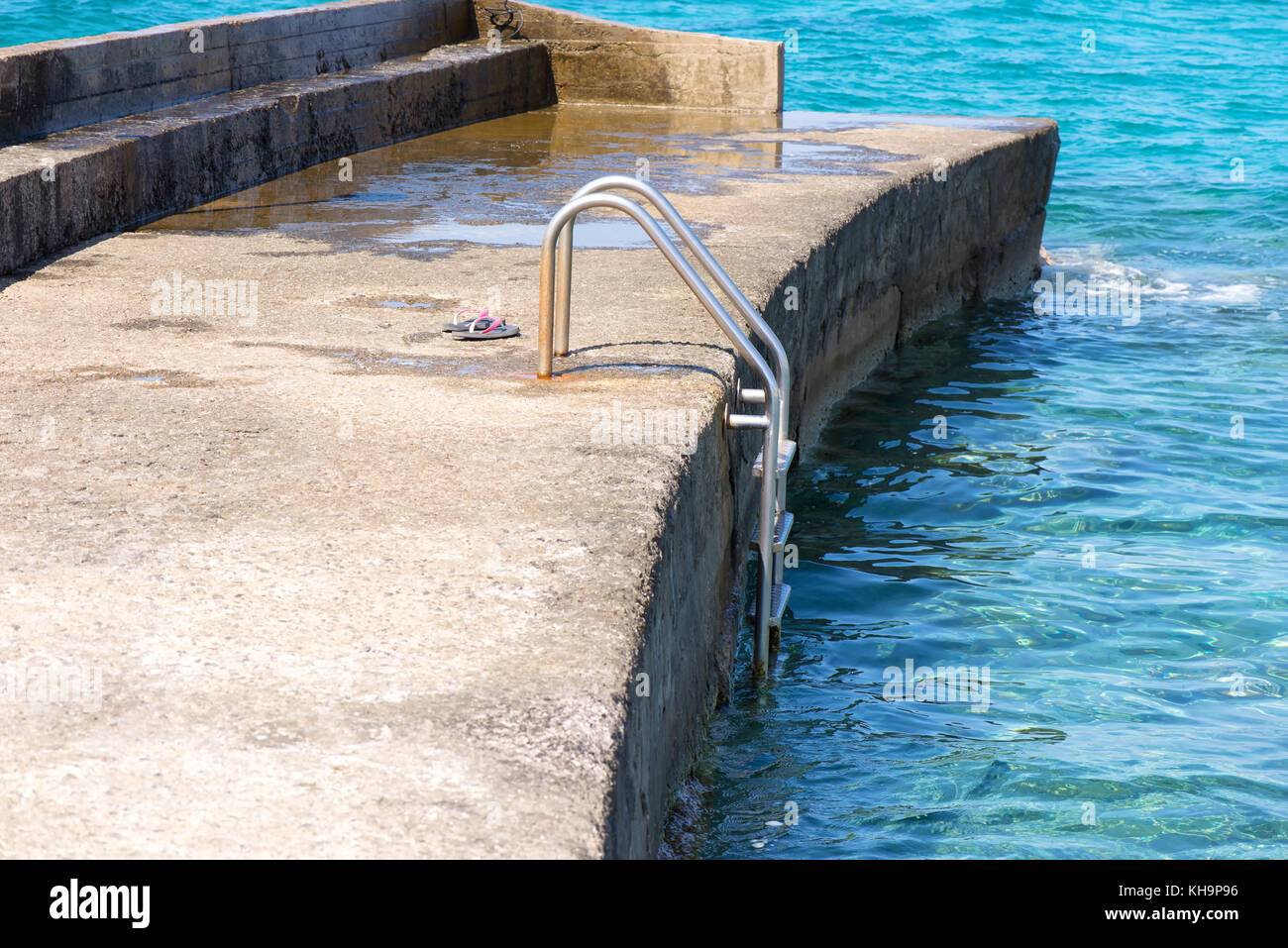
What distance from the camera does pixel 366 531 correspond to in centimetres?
325

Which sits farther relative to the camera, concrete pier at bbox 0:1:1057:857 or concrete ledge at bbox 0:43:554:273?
concrete ledge at bbox 0:43:554:273

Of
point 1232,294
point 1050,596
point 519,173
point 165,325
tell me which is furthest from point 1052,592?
point 1232,294

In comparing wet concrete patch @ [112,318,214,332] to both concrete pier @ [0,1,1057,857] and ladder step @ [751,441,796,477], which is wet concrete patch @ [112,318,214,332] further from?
ladder step @ [751,441,796,477]

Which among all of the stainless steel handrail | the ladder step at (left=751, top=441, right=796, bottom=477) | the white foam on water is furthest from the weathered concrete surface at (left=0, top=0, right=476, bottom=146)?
the white foam on water

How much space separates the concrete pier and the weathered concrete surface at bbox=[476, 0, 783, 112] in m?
4.99

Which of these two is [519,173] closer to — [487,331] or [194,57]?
[194,57]

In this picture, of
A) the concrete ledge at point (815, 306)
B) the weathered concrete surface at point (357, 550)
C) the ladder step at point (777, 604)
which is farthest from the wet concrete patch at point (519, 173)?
the ladder step at point (777, 604)

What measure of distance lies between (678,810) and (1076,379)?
6386 millimetres

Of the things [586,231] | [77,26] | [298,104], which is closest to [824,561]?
[586,231]

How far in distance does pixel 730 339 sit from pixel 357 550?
5.22 feet

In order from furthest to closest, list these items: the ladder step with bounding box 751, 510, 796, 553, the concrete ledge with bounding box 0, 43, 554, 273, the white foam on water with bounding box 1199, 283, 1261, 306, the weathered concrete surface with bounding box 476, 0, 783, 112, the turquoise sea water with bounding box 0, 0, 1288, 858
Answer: the weathered concrete surface with bounding box 476, 0, 783, 112 → the white foam on water with bounding box 1199, 283, 1261, 306 → the concrete ledge with bounding box 0, 43, 554, 273 → the ladder step with bounding box 751, 510, 796, 553 → the turquoise sea water with bounding box 0, 0, 1288, 858

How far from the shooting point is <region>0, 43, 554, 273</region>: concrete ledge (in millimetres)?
6070

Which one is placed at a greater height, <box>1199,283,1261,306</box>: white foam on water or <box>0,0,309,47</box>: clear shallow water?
<box>0,0,309,47</box>: clear shallow water

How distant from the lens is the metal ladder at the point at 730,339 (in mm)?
4188
